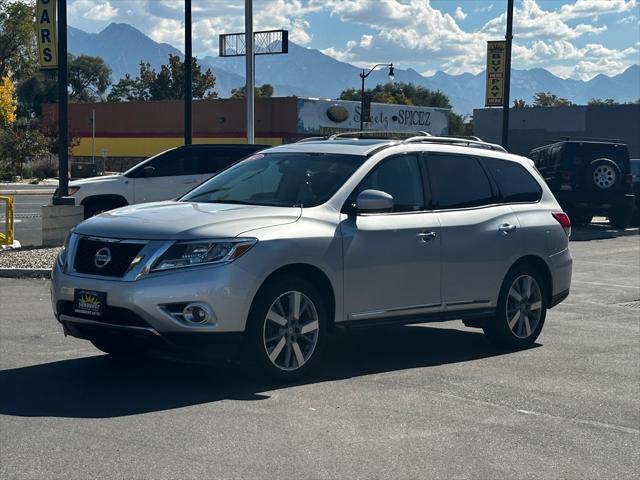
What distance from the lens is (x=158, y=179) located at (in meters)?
19.1

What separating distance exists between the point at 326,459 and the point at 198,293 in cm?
178

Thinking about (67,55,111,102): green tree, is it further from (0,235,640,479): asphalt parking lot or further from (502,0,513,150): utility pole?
(0,235,640,479): asphalt parking lot

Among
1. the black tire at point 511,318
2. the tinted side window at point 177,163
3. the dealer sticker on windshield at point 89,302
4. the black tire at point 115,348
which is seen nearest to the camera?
the dealer sticker on windshield at point 89,302

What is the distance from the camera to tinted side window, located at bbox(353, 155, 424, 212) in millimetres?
8516

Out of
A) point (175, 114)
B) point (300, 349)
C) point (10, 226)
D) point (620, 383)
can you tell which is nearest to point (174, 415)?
point (300, 349)

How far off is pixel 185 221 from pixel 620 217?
797 inches

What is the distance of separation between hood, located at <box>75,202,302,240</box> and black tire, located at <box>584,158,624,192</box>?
18349mm

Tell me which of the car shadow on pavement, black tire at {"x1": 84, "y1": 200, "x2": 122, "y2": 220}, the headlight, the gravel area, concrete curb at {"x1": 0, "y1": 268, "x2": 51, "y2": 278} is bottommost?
concrete curb at {"x1": 0, "y1": 268, "x2": 51, "y2": 278}

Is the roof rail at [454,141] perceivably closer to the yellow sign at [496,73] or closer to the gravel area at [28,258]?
the gravel area at [28,258]

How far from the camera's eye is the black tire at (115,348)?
26.1 feet

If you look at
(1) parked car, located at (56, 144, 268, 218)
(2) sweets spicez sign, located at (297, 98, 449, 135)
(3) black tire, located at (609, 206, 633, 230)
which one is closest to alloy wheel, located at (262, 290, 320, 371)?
(1) parked car, located at (56, 144, 268, 218)

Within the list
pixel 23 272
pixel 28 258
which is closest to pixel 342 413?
pixel 23 272

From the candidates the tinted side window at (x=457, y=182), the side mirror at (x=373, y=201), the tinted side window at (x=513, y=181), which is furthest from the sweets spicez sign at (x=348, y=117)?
the side mirror at (x=373, y=201)

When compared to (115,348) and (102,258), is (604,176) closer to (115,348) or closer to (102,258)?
(115,348)
